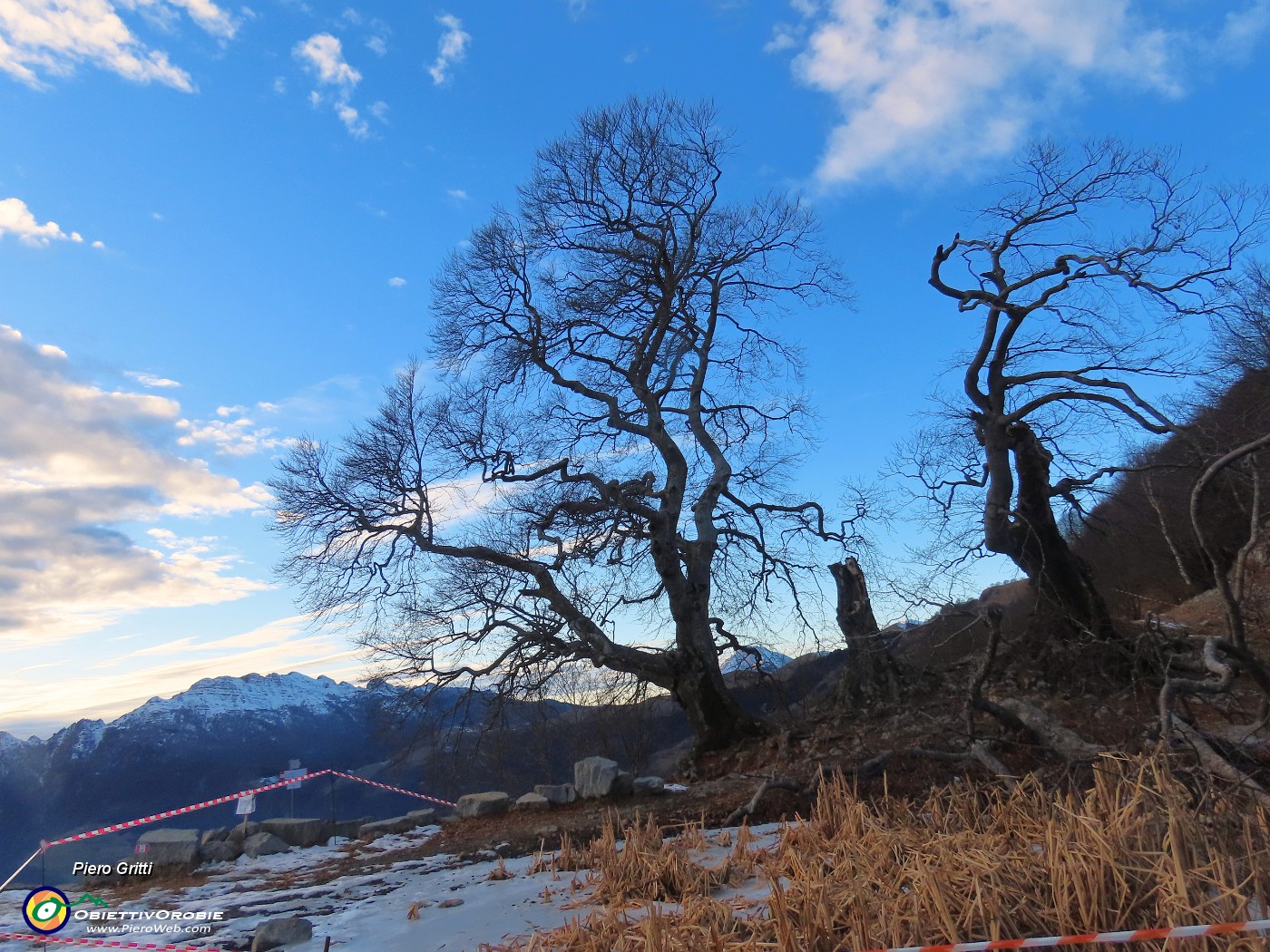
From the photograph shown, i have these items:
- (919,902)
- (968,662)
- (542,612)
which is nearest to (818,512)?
(968,662)

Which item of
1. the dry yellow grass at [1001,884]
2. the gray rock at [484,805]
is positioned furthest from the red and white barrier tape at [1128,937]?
the gray rock at [484,805]

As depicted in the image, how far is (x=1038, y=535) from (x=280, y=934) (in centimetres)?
1125

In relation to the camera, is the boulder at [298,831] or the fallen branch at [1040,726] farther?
the boulder at [298,831]

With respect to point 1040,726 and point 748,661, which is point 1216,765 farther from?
point 748,661

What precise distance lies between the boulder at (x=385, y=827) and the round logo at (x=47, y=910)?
6072 millimetres

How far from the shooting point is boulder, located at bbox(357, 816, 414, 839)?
36.1ft

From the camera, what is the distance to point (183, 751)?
32.3 metres

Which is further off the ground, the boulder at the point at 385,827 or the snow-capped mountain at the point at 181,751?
the snow-capped mountain at the point at 181,751

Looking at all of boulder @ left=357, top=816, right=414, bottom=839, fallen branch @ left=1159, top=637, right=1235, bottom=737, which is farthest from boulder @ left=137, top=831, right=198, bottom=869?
fallen branch @ left=1159, top=637, right=1235, bottom=737

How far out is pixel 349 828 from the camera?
11891 millimetres

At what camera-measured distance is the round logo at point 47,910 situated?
5.06 m

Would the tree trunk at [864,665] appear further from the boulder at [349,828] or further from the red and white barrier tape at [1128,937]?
the red and white barrier tape at [1128,937]

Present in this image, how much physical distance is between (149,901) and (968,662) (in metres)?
12.4

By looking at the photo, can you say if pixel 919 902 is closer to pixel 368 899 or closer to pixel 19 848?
pixel 368 899
